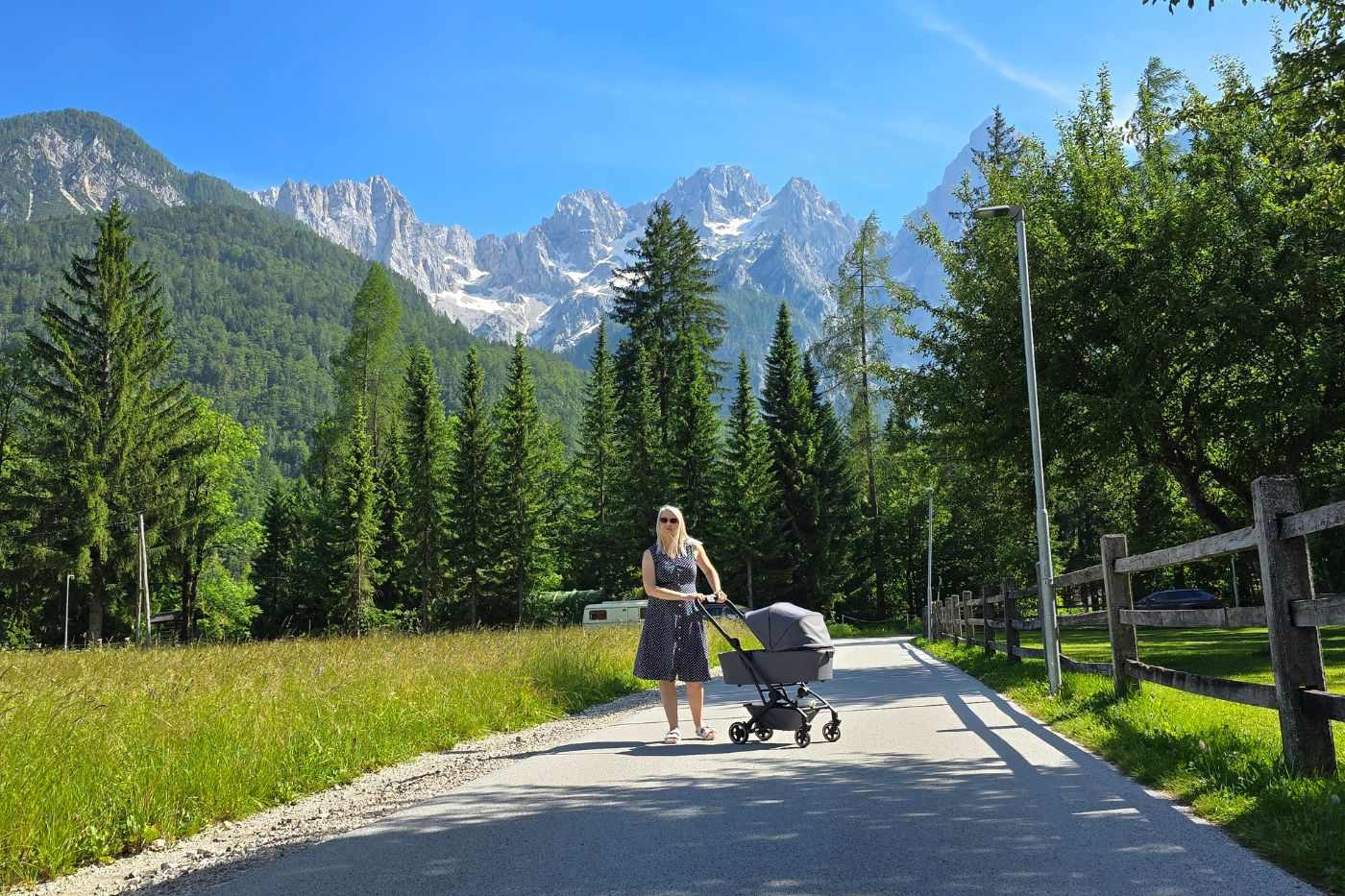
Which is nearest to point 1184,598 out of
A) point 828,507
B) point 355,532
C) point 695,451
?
point 828,507

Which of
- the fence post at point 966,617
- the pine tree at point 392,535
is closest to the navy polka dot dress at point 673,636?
the fence post at point 966,617

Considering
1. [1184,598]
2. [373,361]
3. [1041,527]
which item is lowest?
[1184,598]

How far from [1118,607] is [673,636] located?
13.4 feet

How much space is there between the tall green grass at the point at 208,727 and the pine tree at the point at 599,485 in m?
44.1

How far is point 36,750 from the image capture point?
566cm

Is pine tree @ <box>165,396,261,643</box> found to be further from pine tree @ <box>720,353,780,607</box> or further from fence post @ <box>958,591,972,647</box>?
fence post @ <box>958,591,972,647</box>

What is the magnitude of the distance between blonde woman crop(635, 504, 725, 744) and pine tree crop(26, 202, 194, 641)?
37.6 m

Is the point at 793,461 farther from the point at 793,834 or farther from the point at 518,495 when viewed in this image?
the point at 793,834

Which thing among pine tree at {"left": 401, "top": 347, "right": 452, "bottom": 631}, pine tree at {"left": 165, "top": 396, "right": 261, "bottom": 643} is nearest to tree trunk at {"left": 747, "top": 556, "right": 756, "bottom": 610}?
pine tree at {"left": 401, "top": 347, "right": 452, "bottom": 631}

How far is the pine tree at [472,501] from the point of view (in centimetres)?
5447

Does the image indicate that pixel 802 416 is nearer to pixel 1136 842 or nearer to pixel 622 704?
pixel 622 704

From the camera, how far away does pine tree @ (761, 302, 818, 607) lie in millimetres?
56469

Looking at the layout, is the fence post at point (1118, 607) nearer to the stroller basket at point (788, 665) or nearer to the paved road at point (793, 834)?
the paved road at point (793, 834)

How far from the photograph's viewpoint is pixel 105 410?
41.1 metres
